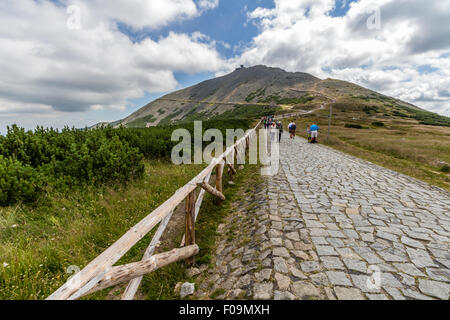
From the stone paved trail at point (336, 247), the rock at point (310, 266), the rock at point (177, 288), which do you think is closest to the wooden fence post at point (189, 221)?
the rock at point (177, 288)

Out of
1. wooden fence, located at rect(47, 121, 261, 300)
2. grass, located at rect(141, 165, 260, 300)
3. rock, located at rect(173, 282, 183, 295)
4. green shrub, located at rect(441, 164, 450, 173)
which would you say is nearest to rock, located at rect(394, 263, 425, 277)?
grass, located at rect(141, 165, 260, 300)

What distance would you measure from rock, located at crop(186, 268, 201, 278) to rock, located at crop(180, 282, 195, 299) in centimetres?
27

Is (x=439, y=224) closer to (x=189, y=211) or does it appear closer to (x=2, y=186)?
(x=189, y=211)

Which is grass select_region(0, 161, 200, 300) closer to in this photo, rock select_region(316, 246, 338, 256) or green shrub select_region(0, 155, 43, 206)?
green shrub select_region(0, 155, 43, 206)

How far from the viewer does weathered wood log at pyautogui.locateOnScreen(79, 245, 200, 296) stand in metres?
1.82

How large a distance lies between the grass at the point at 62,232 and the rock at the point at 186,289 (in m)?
1.14

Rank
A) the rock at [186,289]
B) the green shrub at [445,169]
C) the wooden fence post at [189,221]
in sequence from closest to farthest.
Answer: the rock at [186,289] → the wooden fence post at [189,221] → the green shrub at [445,169]

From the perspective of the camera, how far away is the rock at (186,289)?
285 cm

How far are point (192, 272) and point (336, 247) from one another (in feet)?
Result: 8.33

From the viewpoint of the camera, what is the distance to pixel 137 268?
89.2 inches

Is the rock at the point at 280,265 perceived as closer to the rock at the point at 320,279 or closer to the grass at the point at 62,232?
the rock at the point at 320,279

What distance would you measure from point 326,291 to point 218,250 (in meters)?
2.02

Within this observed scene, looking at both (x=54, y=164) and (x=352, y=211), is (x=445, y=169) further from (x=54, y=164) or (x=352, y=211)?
(x=54, y=164)
